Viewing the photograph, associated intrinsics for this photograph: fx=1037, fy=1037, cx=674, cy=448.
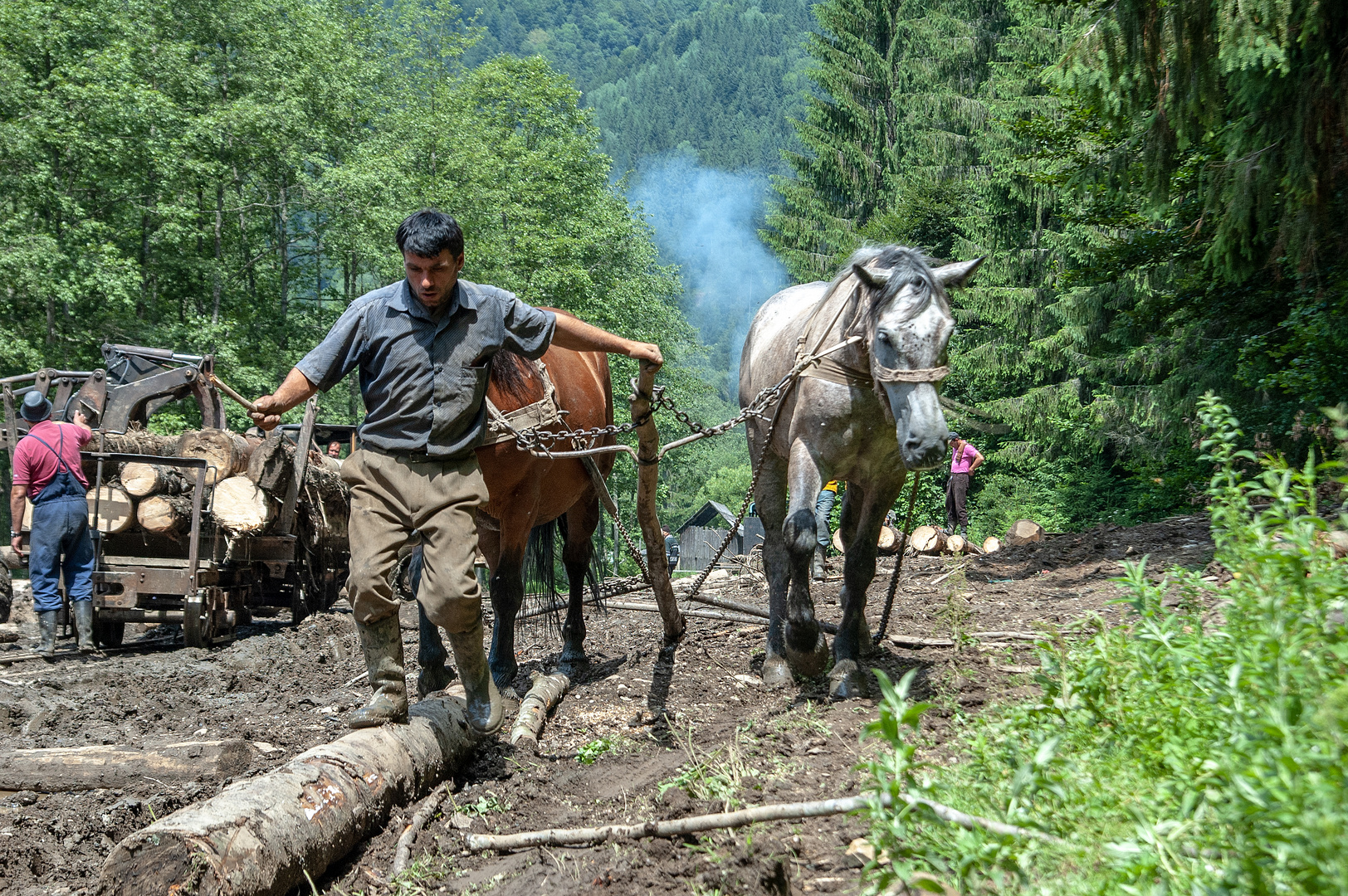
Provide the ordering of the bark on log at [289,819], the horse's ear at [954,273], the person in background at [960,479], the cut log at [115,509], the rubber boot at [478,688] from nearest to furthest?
the bark on log at [289,819], the rubber boot at [478,688], the horse's ear at [954,273], the cut log at [115,509], the person in background at [960,479]

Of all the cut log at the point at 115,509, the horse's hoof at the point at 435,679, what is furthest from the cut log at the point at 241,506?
the horse's hoof at the point at 435,679

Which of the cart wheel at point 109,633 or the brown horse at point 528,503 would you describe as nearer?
the brown horse at point 528,503

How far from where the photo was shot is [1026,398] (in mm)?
20594

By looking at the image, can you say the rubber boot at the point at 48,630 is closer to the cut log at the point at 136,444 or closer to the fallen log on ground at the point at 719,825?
the cut log at the point at 136,444

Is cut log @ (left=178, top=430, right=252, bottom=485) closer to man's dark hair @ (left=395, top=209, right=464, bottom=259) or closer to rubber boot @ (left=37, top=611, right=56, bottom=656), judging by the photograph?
rubber boot @ (left=37, top=611, right=56, bottom=656)

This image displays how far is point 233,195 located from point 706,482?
43.4 metres

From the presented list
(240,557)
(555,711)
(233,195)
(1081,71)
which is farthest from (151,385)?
(233,195)

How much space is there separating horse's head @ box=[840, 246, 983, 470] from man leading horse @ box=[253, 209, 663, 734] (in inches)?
71.4

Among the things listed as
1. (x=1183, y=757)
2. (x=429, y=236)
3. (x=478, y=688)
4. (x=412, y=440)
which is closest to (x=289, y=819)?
(x=478, y=688)

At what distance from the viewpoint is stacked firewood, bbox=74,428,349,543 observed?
9164 millimetres

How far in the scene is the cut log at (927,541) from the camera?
598 inches

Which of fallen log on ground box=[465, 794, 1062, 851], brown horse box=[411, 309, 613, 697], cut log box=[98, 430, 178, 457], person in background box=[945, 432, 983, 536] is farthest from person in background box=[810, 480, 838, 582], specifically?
fallen log on ground box=[465, 794, 1062, 851]

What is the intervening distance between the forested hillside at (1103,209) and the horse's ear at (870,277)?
216cm

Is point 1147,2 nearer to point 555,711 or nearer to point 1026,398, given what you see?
point 555,711
